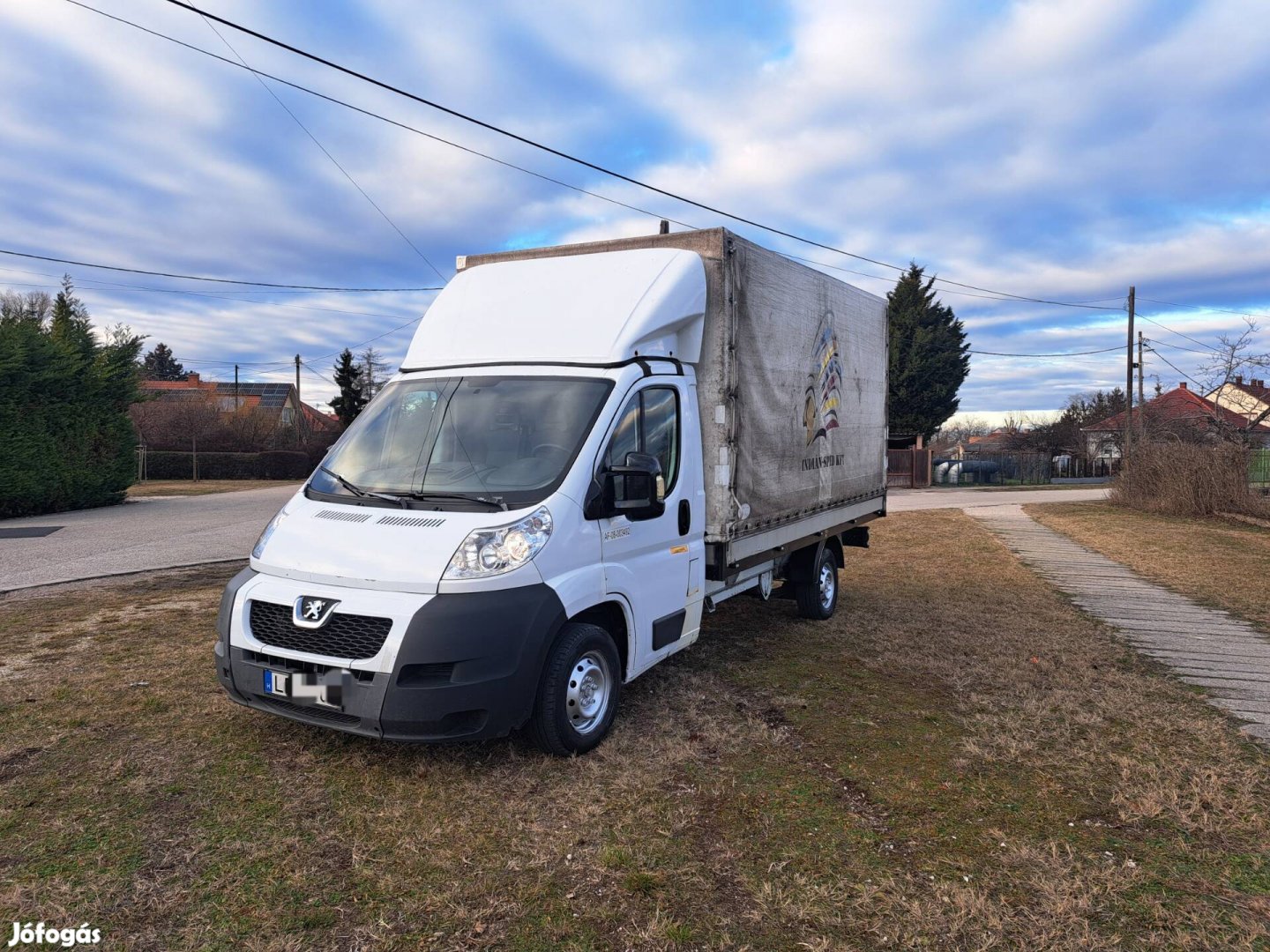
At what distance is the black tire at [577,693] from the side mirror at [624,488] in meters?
0.63

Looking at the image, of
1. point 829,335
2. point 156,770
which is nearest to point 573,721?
point 156,770

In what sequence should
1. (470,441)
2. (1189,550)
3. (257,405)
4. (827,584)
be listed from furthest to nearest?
1. (257,405)
2. (1189,550)
3. (827,584)
4. (470,441)

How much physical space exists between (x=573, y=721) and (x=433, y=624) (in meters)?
1.06

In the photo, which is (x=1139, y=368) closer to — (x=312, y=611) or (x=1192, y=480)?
(x=1192, y=480)

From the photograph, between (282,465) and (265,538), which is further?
(282,465)

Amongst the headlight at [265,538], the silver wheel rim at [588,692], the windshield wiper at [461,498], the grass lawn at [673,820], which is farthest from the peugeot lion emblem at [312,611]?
the silver wheel rim at [588,692]

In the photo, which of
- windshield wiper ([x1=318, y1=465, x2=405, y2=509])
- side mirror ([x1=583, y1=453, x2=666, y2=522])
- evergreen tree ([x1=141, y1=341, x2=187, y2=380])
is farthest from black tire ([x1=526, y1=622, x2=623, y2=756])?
evergreen tree ([x1=141, y1=341, x2=187, y2=380])

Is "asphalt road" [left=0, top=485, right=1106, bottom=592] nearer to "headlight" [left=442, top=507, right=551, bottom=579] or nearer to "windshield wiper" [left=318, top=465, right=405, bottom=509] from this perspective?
"windshield wiper" [left=318, top=465, right=405, bottom=509]

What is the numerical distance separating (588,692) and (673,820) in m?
0.88

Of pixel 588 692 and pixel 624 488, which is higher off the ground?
pixel 624 488

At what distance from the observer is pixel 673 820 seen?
142 inches

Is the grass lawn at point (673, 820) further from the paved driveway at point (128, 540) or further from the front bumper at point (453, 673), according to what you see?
the paved driveway at point (128, 540)

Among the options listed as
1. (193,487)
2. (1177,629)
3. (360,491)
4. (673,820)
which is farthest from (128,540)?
(193,487)

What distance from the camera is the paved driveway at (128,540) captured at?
10.2 metres
